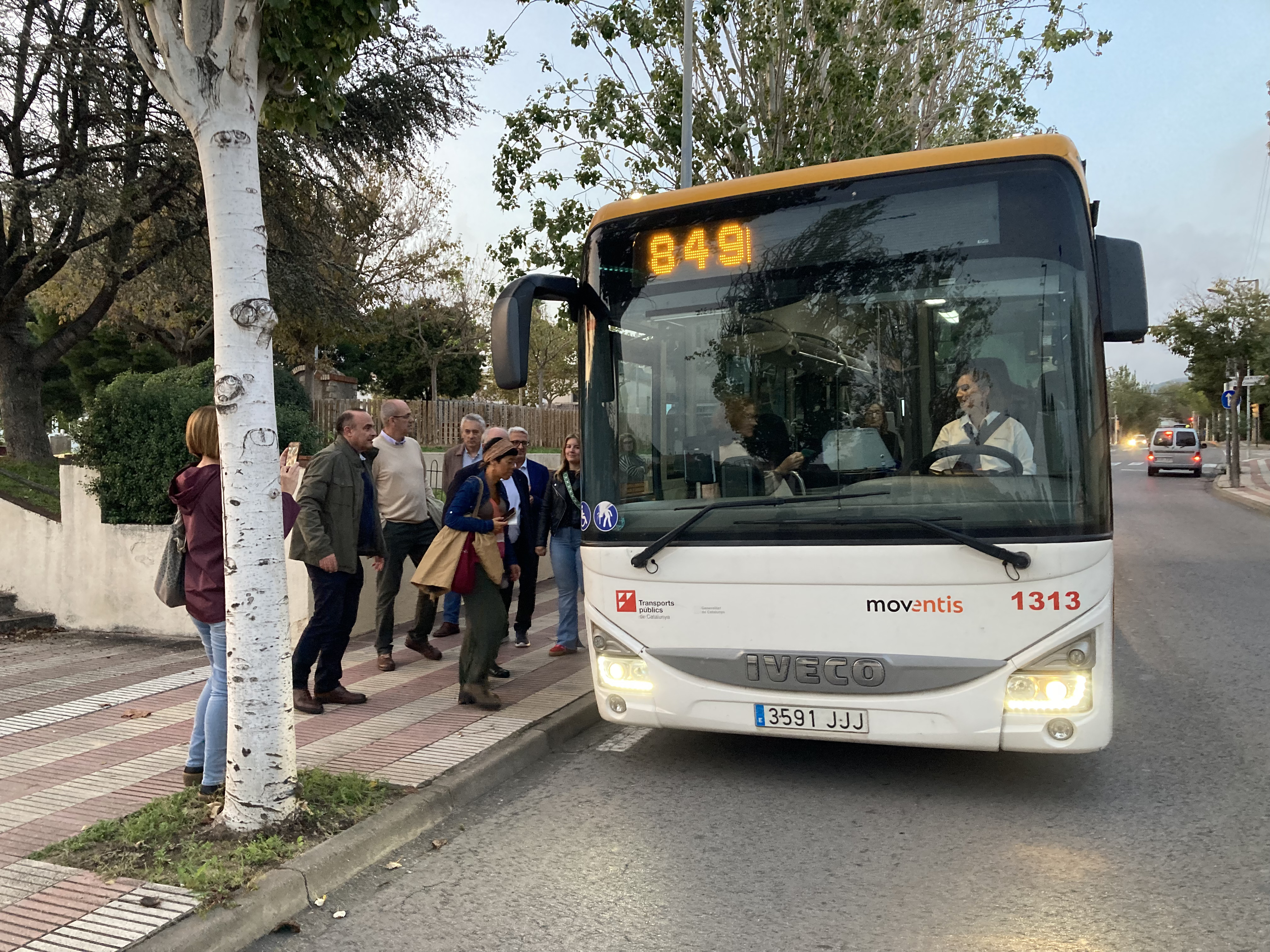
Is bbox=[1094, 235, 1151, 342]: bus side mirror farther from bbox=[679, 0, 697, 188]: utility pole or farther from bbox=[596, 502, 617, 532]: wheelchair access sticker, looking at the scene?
bbox=[679, 0, 697, 188]: utility pole

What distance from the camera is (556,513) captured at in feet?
28.2

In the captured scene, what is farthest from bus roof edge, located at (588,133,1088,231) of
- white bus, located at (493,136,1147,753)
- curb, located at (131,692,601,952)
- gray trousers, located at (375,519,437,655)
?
gray trousers, located at (375,519,437,655)

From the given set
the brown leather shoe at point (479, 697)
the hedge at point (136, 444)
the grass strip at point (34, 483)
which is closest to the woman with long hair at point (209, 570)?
the brown leather shoe at point (479, 697)

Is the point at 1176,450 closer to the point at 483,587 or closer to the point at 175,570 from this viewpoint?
the point at 483,587

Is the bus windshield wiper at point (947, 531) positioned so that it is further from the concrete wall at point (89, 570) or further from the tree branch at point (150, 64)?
the concrete wall at point (89, 570)

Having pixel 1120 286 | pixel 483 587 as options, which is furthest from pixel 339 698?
pixel 1120 286

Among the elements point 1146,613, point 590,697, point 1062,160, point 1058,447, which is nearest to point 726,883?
point 1058,447

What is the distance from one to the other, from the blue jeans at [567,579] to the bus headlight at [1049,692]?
173 inches

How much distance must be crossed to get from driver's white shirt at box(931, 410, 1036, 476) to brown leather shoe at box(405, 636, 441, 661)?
4.73 m

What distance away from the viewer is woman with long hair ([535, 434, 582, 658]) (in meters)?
8.50

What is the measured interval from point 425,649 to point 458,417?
1770 centimetres

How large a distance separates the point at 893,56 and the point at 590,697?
1279 centimetres

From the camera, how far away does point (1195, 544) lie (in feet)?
54.8

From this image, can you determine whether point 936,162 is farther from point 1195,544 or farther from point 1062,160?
Result: point 1195,544
